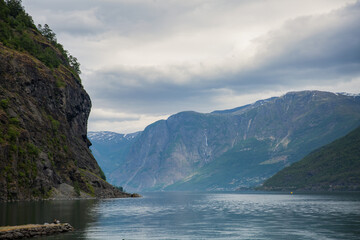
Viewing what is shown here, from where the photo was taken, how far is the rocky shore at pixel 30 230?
63781 mm

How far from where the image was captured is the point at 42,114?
194 m

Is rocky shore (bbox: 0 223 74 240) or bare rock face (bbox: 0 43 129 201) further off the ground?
bare rock face (bbox: 0 43 129 201)

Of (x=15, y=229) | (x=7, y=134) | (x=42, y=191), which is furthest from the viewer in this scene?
(x=42, y=191)

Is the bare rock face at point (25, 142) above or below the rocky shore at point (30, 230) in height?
above

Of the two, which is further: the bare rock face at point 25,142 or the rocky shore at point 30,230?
the bare rock face at point 25,142

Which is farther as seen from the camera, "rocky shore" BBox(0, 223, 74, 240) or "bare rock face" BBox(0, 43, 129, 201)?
"bare rock face" BBox(0, 43, 129, 201)

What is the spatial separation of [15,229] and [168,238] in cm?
2449

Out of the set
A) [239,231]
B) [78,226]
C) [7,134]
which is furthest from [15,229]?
[7,134]

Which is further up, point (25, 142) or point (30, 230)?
point (25, 142)

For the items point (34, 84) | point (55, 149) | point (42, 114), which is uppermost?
point (34, 84)

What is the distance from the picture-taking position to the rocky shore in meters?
63.8

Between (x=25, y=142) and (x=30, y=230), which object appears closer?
(x=30, y=230)

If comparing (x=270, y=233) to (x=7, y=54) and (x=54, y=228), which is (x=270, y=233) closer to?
(x=54, y=228)

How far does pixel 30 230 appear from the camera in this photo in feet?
221
